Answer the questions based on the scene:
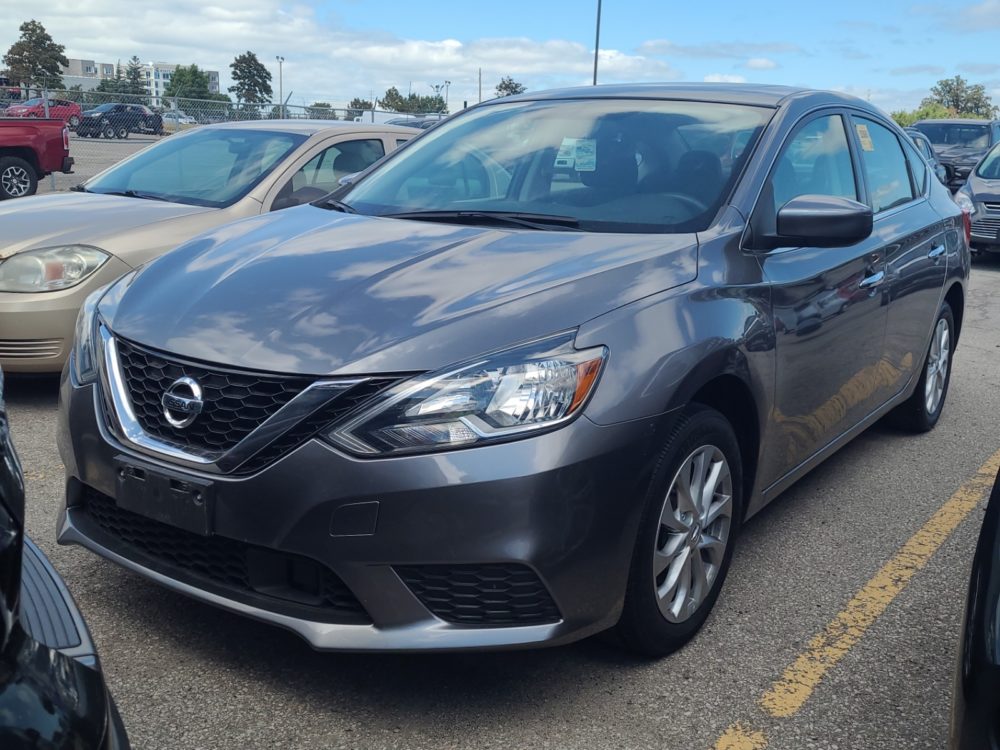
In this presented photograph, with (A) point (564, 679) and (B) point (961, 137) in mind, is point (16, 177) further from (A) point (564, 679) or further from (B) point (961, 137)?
(B) point (961, 137)

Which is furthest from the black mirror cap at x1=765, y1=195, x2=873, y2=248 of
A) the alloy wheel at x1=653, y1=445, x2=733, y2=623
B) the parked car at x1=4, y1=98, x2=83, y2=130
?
the parked car at x1=4, y1=98, x2=83, y2=130

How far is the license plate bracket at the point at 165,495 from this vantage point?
2.48m

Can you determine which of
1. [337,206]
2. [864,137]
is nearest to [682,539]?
[337,206]

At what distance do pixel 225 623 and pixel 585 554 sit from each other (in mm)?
1206

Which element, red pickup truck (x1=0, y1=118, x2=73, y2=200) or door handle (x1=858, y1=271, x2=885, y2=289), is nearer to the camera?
door handle (x1=858, y1=271, x2=885, y2=289)

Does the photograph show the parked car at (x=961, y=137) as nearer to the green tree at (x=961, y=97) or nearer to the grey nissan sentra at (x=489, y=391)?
the grey nissan sentra at (x=489, y=391)

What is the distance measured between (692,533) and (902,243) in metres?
2.03

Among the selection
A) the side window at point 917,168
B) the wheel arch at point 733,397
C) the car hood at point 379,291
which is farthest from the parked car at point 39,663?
the side window at point 917,168

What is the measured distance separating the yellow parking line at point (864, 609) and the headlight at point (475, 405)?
1042 millimetres

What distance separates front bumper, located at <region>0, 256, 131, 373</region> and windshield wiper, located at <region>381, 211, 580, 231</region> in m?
2.19

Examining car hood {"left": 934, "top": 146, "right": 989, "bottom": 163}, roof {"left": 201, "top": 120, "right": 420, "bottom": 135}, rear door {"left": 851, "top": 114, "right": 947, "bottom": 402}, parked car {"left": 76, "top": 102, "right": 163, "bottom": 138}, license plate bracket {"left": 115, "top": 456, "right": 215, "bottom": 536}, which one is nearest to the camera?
license plate bracket {"left": 115, "top": 456, "right": 215, "bottom": 536}

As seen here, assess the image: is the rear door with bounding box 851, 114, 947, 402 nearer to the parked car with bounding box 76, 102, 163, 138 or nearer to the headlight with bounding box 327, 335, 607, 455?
the headlight with bounding box 327, 335, 607, 455

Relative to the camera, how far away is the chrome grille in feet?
16.3

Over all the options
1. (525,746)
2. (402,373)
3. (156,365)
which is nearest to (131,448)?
(156,365)
